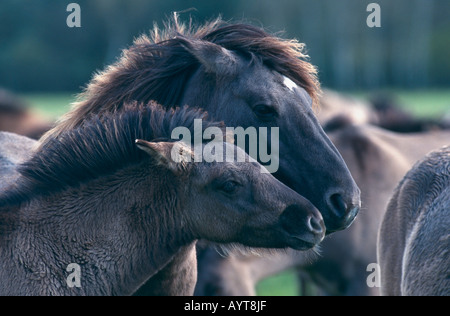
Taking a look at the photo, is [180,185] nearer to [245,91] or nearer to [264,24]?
[245,91]

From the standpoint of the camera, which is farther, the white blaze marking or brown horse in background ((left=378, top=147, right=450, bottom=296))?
the white blaze marking

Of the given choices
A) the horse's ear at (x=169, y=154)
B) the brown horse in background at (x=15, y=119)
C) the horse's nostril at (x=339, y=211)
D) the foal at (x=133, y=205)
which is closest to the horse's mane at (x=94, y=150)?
the foal at (x=133, y=205)

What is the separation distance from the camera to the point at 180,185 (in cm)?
385

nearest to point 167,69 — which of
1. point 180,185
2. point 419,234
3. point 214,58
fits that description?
point 214,58

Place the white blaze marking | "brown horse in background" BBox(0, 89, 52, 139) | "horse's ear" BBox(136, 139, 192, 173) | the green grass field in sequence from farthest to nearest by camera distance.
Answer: the green grass field < "brown horse in background" BBox(0, 89, 52, 139) < the white blaze marking < "horse's ear" BBox(136, 139, 192, 173)

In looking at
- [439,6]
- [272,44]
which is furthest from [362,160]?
[439,6]

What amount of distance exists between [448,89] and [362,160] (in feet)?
156

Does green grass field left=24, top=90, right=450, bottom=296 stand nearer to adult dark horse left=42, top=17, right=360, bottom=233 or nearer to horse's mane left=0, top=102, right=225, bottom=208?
adult dark horse left=42, top=17, right=360, bottom=233

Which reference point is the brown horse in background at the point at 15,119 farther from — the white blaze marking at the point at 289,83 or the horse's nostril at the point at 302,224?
the horse's nostril at the point at 302,224

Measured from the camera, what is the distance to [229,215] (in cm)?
384

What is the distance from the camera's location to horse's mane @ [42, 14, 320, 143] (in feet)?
14.6

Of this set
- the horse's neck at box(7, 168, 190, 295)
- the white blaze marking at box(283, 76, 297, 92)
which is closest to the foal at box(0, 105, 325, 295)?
the horse's neck at box(7, 168, 190, 295)

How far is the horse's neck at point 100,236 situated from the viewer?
3.65 m

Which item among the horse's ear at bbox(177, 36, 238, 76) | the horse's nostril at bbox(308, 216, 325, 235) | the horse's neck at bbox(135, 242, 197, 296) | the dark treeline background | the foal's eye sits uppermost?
the dark treeline background
